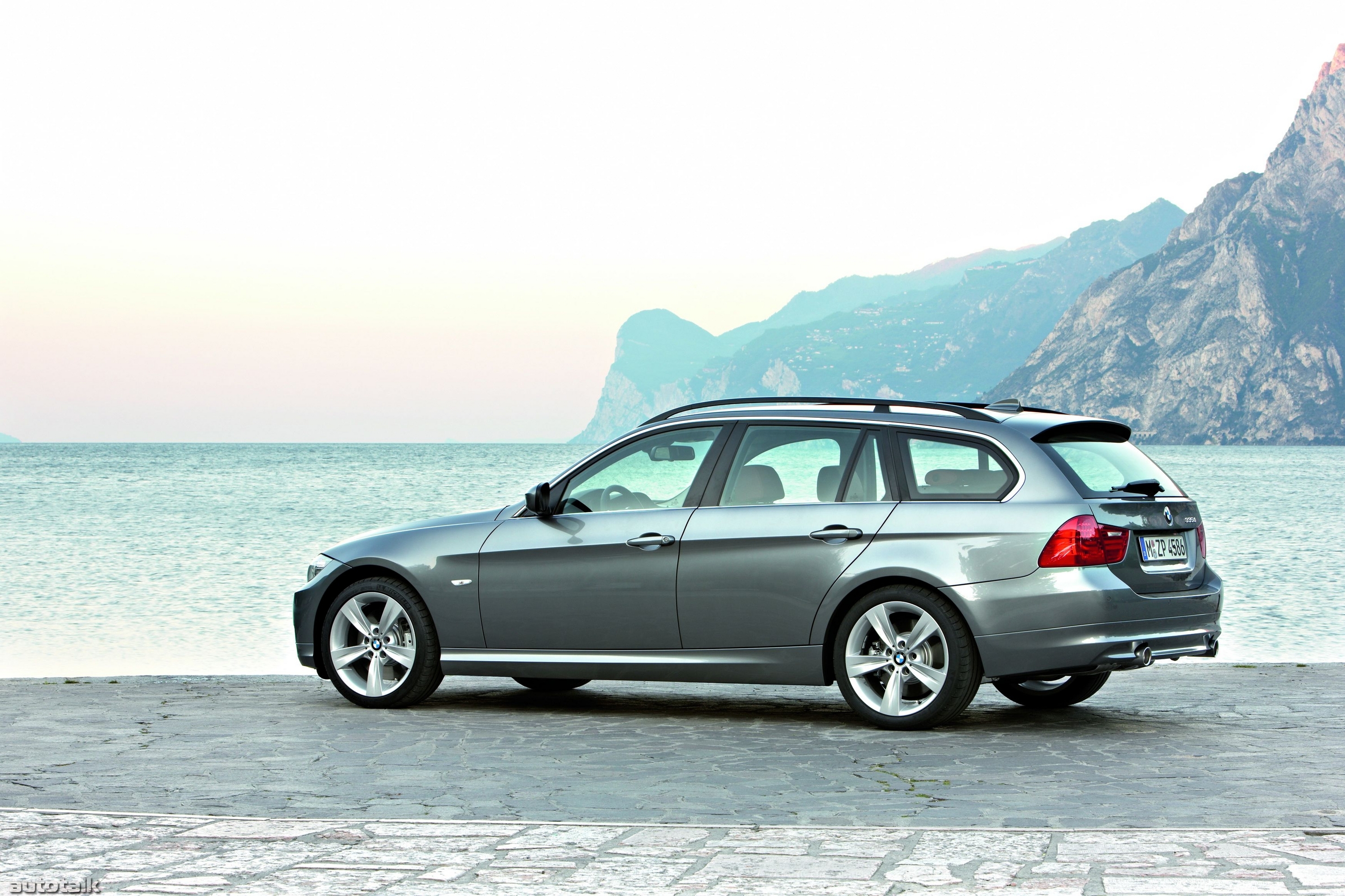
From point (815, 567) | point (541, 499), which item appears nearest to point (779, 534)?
point (815, 567)

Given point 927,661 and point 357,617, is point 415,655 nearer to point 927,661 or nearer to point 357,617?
point 357,617

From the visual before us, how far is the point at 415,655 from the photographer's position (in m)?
8.81

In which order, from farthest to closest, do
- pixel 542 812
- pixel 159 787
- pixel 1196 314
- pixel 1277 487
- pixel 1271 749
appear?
pixel 1196 314 < pixel 1277 487 < pixel 1271 749 < pixel 159 787 < pixel 542 812

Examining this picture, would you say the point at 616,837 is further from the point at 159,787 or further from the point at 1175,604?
the point at 1175,604

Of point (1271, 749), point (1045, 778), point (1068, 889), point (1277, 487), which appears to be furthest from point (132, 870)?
point (1277, 487)

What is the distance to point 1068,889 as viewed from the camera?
14.3 ft

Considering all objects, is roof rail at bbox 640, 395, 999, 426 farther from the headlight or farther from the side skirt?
the headlight

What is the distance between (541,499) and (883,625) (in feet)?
6.89

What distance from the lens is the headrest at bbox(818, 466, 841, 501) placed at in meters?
8.05

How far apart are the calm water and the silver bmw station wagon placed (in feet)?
22.7

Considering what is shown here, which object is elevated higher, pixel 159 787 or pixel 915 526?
pixel 915 526

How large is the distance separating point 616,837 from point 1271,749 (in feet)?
12.3

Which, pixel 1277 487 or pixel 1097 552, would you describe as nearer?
pixel 1097 552

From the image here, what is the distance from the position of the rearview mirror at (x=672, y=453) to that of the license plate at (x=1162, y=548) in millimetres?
2468
